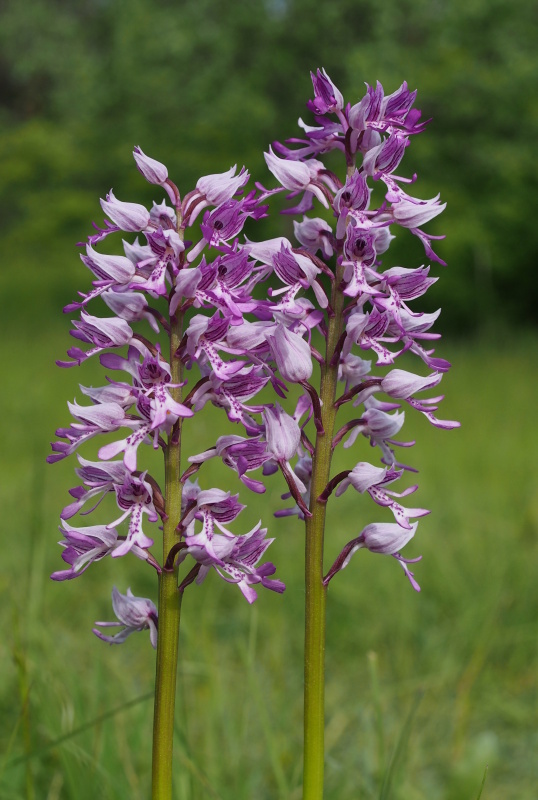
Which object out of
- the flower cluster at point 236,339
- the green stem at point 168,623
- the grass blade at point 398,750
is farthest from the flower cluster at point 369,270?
the grass blade at point 398,750

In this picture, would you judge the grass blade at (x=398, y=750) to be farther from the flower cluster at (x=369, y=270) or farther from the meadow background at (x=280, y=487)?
the flower cluster at (x=369, y=270)

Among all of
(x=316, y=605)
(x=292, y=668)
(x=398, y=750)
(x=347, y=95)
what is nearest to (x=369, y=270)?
(x=316, y=605)

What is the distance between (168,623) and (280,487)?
3272mm

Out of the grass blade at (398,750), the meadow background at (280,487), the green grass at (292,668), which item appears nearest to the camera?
the grass blade at (398,750)

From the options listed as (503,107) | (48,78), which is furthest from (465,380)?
(48,78)

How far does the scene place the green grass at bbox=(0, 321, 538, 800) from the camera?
105 inches

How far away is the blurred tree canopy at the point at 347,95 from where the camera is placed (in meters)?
18.5

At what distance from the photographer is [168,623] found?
1.66 m

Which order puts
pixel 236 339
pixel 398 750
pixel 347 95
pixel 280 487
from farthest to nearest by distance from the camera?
pixel 347 95
pixel 280 487
pixel 398 750
pixel 236 339

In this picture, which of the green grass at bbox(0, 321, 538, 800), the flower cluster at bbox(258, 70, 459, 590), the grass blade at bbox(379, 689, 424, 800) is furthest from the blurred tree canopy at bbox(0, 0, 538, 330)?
the flower cluster at bbox(258, 70, 459, 590)

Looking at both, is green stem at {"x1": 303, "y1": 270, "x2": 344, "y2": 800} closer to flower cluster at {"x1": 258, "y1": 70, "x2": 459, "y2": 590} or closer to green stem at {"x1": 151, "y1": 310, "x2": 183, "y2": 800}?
flower cluster at {"x1": 258, "y1": 70, "x2": 459, "y2": 590}

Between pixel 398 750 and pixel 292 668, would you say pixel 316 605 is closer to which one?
pixel 398 750

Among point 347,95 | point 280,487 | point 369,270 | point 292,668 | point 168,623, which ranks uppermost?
point 347,95

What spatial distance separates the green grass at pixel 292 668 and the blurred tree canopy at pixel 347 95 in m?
11.0
